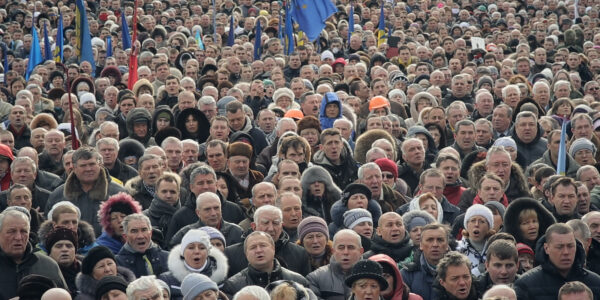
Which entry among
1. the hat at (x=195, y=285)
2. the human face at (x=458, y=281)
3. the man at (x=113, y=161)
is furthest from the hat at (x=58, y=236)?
the human face at (x=458, y=281)

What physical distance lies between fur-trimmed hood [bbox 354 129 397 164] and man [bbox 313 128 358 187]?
18.1 inches

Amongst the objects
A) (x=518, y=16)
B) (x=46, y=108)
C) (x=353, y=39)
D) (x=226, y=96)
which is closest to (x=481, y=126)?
(x=226, y=96)

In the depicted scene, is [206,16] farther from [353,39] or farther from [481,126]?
[481,126]

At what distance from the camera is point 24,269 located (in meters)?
8.50

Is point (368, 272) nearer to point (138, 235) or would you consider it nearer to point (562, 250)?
point (562, 250)

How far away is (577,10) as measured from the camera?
25.2 m

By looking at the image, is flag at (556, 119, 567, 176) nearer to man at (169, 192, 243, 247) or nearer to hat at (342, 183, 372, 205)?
hat at (342, 183, 372, 205)

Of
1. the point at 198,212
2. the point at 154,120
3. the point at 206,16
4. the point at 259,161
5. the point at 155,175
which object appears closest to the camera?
the point at 198,212

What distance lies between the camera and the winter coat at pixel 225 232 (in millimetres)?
9484

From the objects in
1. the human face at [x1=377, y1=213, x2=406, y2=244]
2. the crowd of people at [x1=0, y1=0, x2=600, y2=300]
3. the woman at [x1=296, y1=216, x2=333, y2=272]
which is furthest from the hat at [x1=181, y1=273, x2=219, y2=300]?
the human face at [x1=377, y1=213, x2=406, y2=244]

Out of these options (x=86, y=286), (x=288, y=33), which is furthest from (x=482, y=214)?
(x=288, y=33)

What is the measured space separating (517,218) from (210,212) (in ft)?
8.12

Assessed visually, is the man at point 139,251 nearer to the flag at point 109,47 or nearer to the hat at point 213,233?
the hat at point 213,233

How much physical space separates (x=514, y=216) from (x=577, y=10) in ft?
55.9
